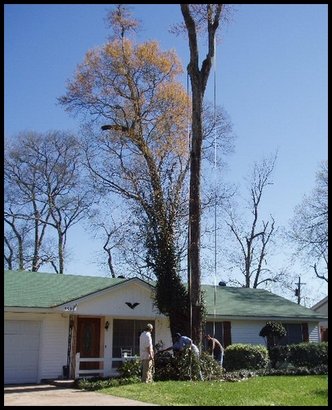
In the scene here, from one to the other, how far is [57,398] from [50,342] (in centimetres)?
638

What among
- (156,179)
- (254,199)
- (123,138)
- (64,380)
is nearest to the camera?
(64,380)

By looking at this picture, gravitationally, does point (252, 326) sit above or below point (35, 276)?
below

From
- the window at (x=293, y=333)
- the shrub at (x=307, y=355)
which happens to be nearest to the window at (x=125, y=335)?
the shrub at (x=307, y=355)

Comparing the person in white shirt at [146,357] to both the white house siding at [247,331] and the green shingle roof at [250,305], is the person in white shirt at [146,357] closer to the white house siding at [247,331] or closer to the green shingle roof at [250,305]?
the green shingle roof at [250,305]

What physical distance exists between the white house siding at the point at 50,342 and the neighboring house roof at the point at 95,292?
23.7 inches

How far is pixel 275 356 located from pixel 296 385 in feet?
23.8

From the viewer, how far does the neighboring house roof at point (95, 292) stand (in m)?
19.9

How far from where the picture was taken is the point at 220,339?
2414 cm

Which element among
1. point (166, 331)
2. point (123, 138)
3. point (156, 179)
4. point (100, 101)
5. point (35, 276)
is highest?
point (100, 101)

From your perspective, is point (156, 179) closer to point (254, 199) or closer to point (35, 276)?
point (35, 276)

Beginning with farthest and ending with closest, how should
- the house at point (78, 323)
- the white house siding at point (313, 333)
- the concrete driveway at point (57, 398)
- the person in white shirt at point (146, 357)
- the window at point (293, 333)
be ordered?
the white house siding at point (313, 333) → the window at point (293, 333) → the house at point (78, 323) → the person in white shirt at point (146, 357) → the concrete driveway at point (57, 398)

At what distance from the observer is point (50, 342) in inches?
776

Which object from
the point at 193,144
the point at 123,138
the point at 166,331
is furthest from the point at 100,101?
the point at 166,331
